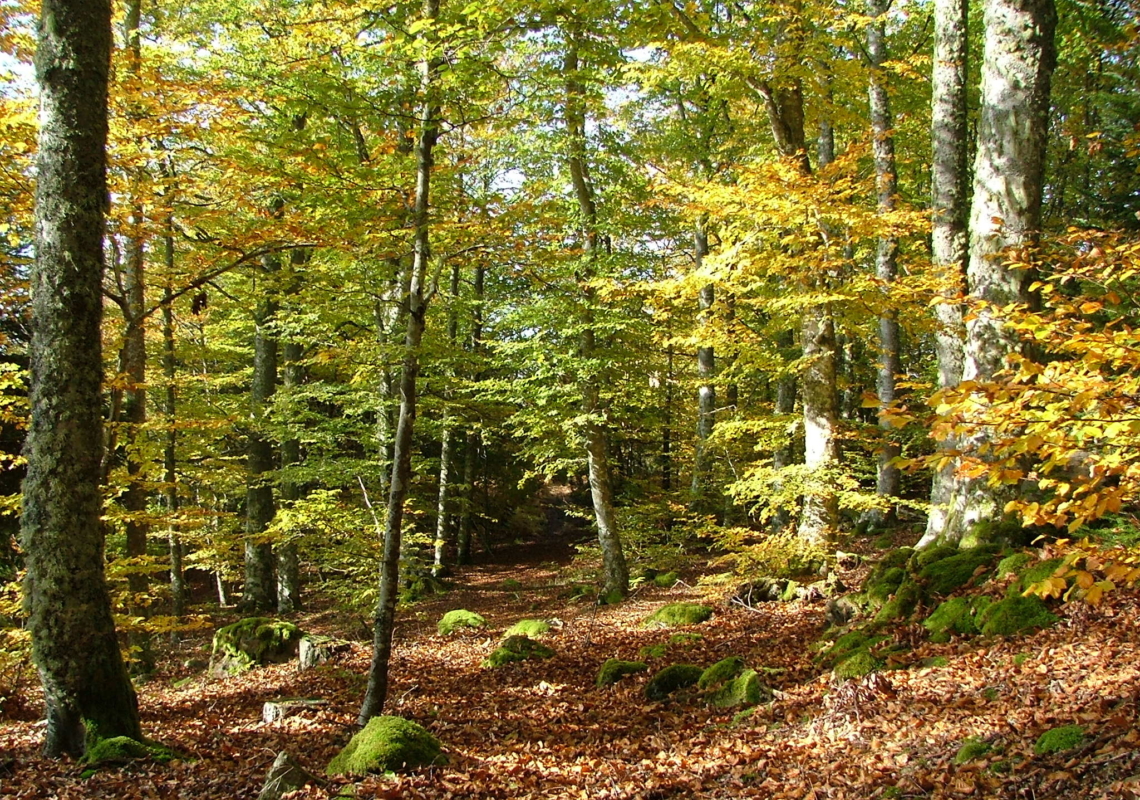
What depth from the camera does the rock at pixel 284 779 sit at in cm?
469

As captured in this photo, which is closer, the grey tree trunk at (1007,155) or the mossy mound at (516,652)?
the grey tree trunk at (1007,155)

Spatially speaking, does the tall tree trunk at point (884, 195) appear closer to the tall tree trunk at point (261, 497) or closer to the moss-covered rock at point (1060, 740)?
the moss-covered rock at point (1060, 740)

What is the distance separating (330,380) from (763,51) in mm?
13983

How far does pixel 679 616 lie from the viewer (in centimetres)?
1002

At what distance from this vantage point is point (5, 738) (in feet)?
18.5

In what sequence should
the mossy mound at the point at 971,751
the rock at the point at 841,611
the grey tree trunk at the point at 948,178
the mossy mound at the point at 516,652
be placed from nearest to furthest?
1. the mossy mound at the point at 971,751
2. the rock at the point at 841,611
3. the grey tree trunk at the point at 948,178
4. the mossy mound at the point at 516,652

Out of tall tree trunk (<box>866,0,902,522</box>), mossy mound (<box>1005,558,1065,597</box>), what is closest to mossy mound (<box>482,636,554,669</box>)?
mossy mound (<box>1005,558,1065,597</box>)

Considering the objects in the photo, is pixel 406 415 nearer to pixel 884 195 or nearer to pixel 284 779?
pixel 284 779

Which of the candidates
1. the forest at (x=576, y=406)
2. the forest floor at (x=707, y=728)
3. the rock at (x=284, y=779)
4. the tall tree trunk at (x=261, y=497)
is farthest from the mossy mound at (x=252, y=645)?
the rock at (x=284, y=779)

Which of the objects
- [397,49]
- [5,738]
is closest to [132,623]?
[5,738]

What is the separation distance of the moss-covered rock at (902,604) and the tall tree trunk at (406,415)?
15.7 feet

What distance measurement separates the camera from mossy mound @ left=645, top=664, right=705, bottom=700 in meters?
7.01

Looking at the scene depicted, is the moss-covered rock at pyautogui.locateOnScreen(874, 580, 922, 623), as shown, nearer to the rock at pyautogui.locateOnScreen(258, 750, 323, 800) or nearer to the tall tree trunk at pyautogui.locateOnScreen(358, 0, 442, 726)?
the tall tree trunk at pyautogui.locateOnScreen(358, 0, 442, 726)

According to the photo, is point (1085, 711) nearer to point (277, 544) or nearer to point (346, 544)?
point (346, 544)
